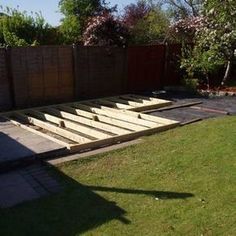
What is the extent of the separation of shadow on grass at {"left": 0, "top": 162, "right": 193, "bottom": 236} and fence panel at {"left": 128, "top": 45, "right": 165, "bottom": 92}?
8.09 metres

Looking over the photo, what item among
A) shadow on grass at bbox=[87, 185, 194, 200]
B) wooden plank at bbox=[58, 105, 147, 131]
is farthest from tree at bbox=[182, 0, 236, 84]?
shadow on grass at bbox=[87, 185, 194, 200]

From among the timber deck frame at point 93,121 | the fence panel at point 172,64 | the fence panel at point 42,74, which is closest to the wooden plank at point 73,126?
the timber deck frame at point 93,121

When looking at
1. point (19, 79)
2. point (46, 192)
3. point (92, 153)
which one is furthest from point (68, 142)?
point (19, 79)

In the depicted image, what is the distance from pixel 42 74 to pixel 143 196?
7.03 meters

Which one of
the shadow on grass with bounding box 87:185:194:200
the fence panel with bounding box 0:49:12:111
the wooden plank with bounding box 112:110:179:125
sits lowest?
the shadow on grass with bounding box 87:185:194:200

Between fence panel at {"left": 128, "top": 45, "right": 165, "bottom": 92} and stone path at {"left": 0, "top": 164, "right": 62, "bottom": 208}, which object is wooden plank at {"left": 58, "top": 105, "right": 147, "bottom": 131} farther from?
fence panel at {"left": 128, "top": 45, "right": 165, "bottom": 92}

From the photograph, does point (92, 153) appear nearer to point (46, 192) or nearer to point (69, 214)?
point (46, 192)

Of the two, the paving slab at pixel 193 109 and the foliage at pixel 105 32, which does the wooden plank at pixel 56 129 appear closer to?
the paving slab at pixel 193 109

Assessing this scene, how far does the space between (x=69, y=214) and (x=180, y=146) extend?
290cm

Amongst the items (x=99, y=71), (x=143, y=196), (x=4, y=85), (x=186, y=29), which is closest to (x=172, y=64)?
(x=186, y=29)

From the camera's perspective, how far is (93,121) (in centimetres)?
920

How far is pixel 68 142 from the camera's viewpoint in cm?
796

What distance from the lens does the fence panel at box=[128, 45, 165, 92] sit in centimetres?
1345

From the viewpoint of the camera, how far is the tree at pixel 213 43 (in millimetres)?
11587
